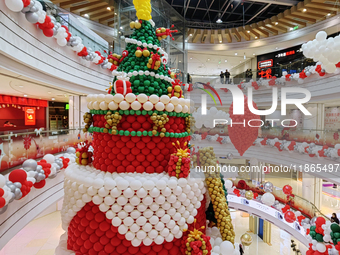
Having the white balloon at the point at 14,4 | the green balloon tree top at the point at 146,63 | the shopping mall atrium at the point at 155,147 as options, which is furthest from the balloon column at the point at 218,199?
the white balloon at the point at 14,4

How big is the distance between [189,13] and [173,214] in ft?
41.5

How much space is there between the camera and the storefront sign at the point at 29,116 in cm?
1173

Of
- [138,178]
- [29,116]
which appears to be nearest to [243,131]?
[138,178]

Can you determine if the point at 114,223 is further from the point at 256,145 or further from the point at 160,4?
the point at 160,4

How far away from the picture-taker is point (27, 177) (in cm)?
376

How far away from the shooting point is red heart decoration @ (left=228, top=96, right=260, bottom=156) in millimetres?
2975

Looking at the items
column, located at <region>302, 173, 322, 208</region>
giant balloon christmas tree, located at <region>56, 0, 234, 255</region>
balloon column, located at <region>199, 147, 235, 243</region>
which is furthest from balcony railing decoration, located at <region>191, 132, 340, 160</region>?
column, located at <region>302, 173, 322, 208</region>

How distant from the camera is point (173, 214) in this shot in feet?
10.00

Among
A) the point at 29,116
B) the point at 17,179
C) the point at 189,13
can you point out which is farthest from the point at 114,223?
the point at 189,13

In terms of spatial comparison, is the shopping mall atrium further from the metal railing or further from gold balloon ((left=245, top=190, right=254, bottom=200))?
gold balloon ((left=245, top=190, right=254, bottom=200))

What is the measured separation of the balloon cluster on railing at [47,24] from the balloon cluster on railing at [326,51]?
5.14m

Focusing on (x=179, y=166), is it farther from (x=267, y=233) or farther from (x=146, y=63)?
(x=267, y=233)

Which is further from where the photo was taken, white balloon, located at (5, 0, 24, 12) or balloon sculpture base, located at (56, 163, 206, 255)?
white balloon, located at (5, 0, 24, 12)

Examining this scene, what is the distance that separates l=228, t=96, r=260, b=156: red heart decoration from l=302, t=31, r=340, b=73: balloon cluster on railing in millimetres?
1762
